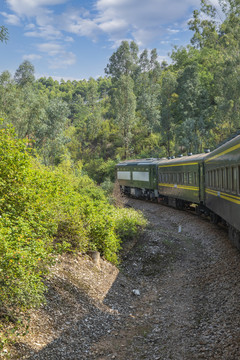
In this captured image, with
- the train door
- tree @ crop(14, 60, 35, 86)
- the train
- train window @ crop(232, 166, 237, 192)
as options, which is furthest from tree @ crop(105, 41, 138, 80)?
train window @ crop(232, 166, 237, 192)

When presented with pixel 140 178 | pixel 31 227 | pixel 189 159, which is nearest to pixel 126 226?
pixel 31 227

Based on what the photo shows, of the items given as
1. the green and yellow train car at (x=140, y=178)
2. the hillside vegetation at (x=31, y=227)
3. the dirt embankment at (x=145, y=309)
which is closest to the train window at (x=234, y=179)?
the dirt embankment at (x=145, y=309)

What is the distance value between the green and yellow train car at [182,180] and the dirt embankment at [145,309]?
5.16m

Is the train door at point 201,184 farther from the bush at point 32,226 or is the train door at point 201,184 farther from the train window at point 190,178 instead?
the bush at point 32,226

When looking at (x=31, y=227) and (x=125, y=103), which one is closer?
(x=31, y=227)

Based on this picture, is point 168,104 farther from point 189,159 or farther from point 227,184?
point 227,184

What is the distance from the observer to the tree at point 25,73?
6612 cm

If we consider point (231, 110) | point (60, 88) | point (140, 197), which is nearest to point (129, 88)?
point (231, 110)

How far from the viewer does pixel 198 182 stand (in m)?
18.5

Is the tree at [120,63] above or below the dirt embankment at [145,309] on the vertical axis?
above

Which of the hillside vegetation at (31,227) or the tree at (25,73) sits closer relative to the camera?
the hillside vegetation at (31,227)

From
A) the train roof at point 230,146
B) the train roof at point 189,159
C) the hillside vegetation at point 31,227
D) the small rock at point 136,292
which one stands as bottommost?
the small rock at point 136,292

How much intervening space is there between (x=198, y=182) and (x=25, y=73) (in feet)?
180

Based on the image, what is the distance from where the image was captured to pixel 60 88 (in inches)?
6442
